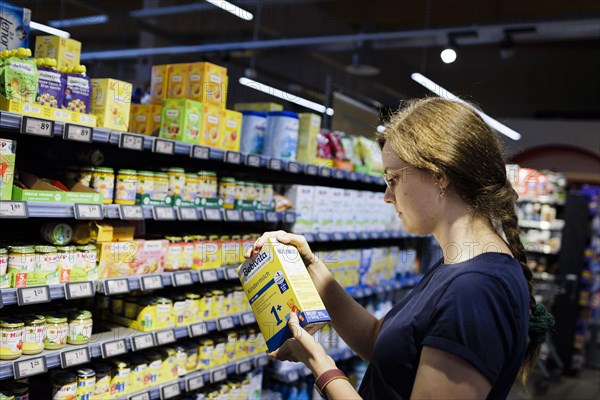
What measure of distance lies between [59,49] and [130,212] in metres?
0.84

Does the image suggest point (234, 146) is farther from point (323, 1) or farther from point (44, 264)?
point (323, 1)

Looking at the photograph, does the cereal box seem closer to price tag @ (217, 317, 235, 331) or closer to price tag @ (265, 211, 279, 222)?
price tag @ (265, 211, 279, 222)

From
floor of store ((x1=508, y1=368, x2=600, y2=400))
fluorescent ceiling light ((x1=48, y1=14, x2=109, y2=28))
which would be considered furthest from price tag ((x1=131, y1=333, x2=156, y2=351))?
fluorescent ceiling light ((x1=48, y1=14, x2=109, y2=28))

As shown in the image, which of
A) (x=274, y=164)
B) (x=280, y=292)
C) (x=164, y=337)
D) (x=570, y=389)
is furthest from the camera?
(x=570, y=389)

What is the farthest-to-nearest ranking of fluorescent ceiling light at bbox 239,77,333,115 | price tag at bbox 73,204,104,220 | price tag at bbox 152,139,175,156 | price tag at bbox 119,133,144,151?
fluorescent ceiling light at bbox 239,77,333,115
price tag at bbox 152,139,175,156
price tag at bbox 119,133,144,151
price tag at bbox 73,204,104,220

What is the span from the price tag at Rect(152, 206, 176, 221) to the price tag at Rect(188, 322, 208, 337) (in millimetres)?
684

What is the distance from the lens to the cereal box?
303 centimetres

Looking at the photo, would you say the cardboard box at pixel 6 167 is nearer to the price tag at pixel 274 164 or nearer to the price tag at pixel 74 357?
the price tag at pixel 74 357

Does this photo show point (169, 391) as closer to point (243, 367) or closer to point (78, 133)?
point (243, 367)

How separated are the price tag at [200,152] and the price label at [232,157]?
0.48ft

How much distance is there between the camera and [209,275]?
10.6 ft

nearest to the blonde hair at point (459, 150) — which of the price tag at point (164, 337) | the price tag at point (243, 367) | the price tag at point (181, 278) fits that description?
the price tag at point (181, 278)

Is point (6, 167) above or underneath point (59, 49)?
underneath

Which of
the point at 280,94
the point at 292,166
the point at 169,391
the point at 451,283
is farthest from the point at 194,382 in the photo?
the point at 280,94
